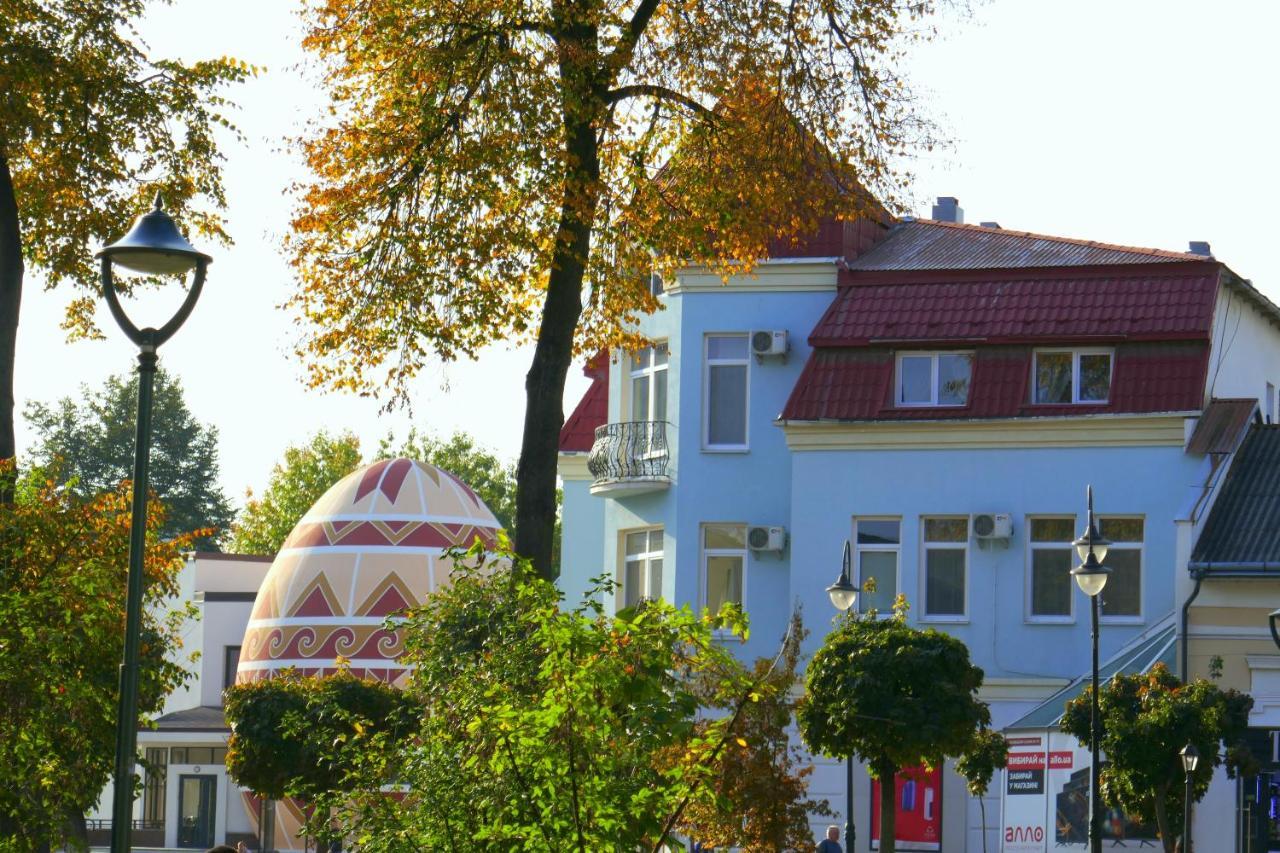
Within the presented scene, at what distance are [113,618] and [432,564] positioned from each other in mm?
42627

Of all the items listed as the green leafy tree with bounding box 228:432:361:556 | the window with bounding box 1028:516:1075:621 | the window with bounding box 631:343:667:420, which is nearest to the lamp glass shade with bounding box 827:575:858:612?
the window with bounding box 1028:516:1075:621

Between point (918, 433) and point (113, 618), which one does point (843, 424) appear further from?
point (113, 618)

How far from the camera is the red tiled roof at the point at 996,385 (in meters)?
34.3

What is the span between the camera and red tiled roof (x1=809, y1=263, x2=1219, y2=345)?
113ft

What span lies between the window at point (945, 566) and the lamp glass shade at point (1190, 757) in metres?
9.81

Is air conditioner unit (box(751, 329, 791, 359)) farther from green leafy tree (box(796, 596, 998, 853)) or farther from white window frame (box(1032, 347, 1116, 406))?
green leafy tree (box(796, 596, 998, 853))

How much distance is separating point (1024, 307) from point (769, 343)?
4.56 metres

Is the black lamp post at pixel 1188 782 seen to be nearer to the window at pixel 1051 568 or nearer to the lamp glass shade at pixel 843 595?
the lamp glass shade at pixel 843 595

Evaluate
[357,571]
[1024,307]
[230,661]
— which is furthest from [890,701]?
[230,661]

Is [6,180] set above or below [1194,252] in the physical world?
below

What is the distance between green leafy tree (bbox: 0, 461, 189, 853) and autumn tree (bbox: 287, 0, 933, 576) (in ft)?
12.3

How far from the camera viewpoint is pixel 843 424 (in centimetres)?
3597

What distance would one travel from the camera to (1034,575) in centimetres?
3497

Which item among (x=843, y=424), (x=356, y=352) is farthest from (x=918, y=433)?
(x=356, y=352)
